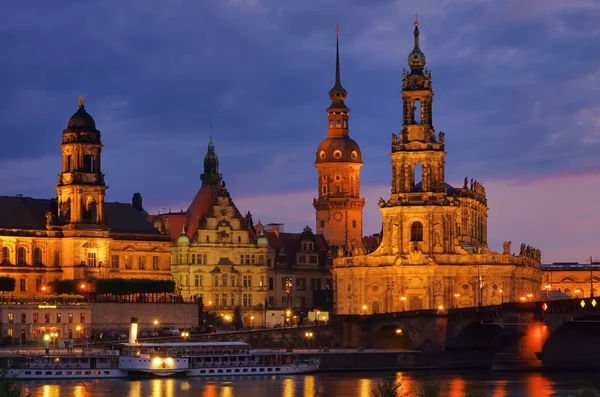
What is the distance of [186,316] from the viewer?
16700 cm

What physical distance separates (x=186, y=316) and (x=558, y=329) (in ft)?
128

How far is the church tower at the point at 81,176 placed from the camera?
168 meters

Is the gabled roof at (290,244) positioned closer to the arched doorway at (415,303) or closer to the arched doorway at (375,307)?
the arched doorway at (375,307)

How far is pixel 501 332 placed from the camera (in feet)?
497

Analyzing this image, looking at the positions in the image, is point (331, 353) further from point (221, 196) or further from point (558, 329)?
point (221, 196)

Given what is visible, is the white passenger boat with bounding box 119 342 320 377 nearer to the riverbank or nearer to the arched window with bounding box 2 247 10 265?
the riverbank

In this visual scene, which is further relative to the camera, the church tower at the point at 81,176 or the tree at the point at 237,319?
the tree at the point at 237,319

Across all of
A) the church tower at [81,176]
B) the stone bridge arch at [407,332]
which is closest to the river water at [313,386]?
the stone bridge arch at [407,332]

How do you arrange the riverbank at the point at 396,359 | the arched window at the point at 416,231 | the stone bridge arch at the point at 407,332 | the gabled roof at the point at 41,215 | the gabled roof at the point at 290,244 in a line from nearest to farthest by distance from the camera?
the riverbank at the point at 396,359
the stone bridge arch at the point at 407,332
the gabled roof at the point at 41,215
the arched window at the point at 416,231
the gabled roof at the point at 290,244

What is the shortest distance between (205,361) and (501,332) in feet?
93.0

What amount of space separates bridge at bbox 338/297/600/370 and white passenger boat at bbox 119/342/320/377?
1508 cm

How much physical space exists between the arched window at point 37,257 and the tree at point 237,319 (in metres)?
21.2

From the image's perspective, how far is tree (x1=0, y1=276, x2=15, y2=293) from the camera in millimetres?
161875

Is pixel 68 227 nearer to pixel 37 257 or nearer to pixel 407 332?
pixel 37 257
